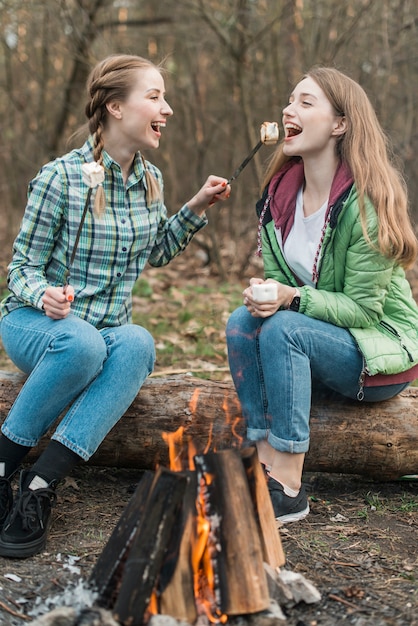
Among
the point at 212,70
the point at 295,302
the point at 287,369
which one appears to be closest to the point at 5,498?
the point at 287,369

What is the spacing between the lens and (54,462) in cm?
280

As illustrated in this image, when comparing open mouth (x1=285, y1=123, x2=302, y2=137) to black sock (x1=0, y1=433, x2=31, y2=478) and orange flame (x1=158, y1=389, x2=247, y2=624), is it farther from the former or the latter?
black sock (x1=0, y1=433, x2=31, y2=478)

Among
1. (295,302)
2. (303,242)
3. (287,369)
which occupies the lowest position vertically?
(287,369)

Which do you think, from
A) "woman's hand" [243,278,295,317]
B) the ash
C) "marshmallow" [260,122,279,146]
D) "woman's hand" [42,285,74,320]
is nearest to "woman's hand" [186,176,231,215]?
"marshmallow" [260,122,279,146]

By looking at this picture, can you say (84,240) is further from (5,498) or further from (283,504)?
(283,504)

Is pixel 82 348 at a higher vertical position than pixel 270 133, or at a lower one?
lower

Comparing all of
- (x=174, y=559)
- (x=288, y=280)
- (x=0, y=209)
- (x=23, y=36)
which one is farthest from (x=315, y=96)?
(x=0, y=209)

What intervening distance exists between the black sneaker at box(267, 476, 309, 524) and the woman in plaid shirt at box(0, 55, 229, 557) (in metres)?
0.67

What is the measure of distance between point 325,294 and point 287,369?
0.37m

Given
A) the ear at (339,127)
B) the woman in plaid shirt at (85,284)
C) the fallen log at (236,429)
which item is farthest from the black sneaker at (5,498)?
the ear at (339,127)

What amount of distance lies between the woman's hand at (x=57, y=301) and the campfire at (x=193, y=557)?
0.94 meters

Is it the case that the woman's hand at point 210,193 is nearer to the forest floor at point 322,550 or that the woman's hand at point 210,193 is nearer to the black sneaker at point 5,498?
the forest floor at point 322,550

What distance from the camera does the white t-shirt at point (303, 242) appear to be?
3197mm

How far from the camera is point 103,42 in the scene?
7723 millimetres
